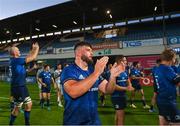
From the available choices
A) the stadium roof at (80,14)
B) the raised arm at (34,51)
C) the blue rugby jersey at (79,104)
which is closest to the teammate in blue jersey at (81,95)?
the blue rugby jersey at (79,104)

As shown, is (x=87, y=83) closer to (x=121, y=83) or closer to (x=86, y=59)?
(x=86, y=59)

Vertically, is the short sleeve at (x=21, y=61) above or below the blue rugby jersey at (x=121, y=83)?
above

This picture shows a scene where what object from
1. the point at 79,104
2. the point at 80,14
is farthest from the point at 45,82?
the point at 80,14

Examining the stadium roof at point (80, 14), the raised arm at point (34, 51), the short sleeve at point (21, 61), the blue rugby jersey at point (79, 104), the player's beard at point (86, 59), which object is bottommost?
the blue rugby jersey at point (79, 104)

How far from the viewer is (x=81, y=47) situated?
13.4ft

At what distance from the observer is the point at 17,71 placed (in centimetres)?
941

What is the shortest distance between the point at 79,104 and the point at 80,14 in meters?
42.0

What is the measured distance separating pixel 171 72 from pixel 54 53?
147ft

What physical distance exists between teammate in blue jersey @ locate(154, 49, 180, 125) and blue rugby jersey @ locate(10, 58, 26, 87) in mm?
4252

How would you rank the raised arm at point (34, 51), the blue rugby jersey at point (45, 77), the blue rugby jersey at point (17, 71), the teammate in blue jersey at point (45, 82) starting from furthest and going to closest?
1. the blue rugby jersey at point (45, 77)
2. the teammate in blue jersey at point (45, 82)
3. the blue rugby jersey at point (17, 71)
4. the raised arm at point (34, 51)

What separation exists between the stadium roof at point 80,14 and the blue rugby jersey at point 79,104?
33.9 meters

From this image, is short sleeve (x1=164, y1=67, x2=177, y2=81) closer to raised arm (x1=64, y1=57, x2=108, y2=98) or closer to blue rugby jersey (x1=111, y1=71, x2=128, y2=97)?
raised arm (x1=64, y1=57, x2=108, y2=98)

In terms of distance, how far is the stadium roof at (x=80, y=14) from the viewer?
39.5 meters

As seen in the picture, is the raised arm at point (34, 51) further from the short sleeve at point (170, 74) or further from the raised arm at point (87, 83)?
the raised arm at point (87, 83)
